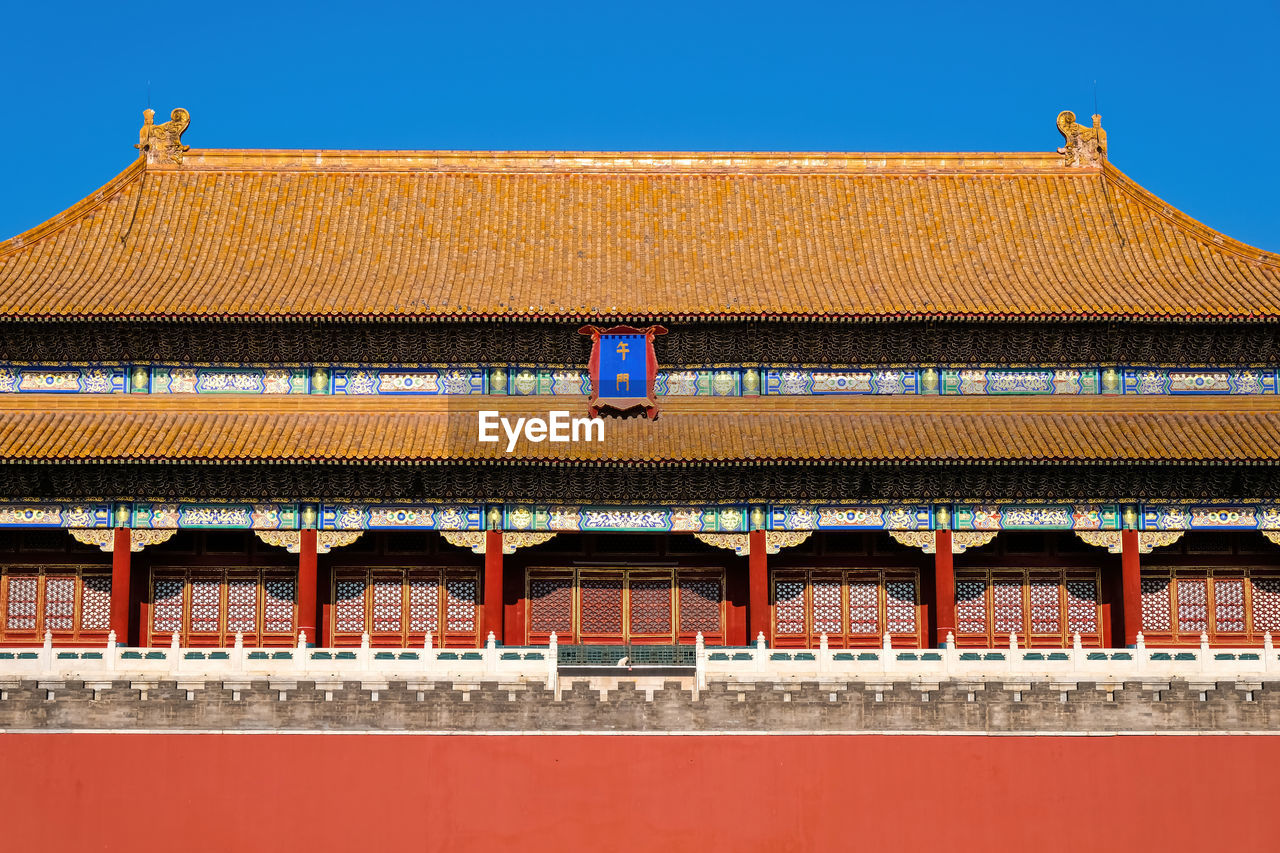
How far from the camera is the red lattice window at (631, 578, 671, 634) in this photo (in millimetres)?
27672

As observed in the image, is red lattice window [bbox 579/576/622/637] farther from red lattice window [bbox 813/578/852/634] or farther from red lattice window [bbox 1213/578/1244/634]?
red lattice window [bbox 1213/578/1244/634]

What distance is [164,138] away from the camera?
3088 centimetres

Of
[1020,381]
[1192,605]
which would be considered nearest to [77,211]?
[1020,381]

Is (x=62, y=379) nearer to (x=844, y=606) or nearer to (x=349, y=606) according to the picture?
(x=349, y=606)

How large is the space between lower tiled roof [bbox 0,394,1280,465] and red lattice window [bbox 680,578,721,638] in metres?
3.13

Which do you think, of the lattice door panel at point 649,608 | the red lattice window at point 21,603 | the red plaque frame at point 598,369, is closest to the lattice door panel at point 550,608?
the lattice door panel at point 649,608

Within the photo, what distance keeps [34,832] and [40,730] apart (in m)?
1.48

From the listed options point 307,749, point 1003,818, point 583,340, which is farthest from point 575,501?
point 1003,818

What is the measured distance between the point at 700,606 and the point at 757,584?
1847 millimetres

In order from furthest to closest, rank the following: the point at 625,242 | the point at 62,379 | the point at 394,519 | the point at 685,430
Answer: the point at 625,242 → the point at 62,379 → the point at 685,430 → the point at 394,519

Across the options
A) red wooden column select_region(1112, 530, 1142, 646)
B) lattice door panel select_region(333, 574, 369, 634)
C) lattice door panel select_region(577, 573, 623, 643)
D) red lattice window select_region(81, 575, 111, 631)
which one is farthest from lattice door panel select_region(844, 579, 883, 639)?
red lattice window select_region(81, 575, 111, 631)

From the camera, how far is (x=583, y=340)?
27.2 metres

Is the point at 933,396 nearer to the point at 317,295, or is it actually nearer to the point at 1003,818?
the point at 1003,818

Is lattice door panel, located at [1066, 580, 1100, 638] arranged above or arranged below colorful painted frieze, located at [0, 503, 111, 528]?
below
